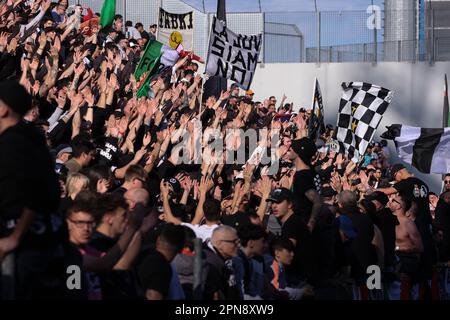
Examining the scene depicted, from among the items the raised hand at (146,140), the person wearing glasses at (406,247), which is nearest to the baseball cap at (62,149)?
the raised hand at (146,140)

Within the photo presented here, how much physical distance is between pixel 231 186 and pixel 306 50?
16.5m

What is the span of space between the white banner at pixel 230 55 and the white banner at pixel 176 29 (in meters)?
4.64

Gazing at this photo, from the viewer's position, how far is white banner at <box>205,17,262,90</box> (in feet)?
59.8

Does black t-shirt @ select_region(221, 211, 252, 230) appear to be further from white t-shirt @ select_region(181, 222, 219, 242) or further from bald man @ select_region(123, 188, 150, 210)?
bald man @ select_region(123, 188, 150, 210)

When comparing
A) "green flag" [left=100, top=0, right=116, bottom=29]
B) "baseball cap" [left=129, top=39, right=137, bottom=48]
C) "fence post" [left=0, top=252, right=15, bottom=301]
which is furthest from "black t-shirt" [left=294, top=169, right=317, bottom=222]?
"green flag" [left=100, top=0, right=116, bottom=29]

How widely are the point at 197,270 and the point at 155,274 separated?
32 centimetres

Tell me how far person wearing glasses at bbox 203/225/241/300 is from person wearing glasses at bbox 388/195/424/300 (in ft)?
12.4

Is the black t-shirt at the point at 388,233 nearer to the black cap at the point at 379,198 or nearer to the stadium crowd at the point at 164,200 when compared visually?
the stadium crowd at the point at 164,200

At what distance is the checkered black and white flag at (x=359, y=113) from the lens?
1739 centimetres

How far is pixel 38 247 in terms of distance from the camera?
6125 mm

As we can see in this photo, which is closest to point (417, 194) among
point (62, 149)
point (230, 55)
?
point (62, 149)

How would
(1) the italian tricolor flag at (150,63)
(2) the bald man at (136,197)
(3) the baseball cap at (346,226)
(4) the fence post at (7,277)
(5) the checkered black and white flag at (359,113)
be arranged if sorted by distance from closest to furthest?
(4) the fence post at (7,277) → (2) the bald man at (136,197) → (3) the baseball cap at (346,226) → (1) the italian tricolor flag at (150,63) → (5) the checkered black and white flag at (359,113)
